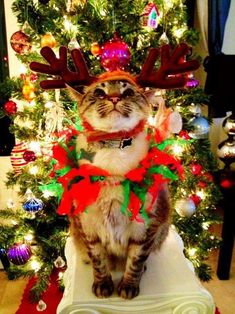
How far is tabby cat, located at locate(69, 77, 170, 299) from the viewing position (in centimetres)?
74

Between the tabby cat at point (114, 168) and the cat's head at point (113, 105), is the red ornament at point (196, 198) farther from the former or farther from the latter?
the cat's head at point (113, 105)

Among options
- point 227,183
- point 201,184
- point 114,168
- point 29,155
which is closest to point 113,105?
point 114,168

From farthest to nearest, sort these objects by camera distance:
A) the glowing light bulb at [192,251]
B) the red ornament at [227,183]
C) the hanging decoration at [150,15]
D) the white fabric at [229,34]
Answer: the white fabric at [229,34] < the red ornament at [227,183] < the glowing light bulb at [192,251] < the hanging decoration at [150,15]

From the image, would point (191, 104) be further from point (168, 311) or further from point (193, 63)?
point (168, 311)

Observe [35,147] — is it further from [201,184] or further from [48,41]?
[201,184]

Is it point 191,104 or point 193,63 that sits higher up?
point 193,63

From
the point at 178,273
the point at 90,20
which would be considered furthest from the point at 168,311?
the point at 90,20

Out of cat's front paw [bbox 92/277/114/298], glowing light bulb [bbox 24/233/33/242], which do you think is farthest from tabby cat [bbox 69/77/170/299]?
glowing light bulb [bbox 24/233/33/242]

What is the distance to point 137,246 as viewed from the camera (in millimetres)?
789

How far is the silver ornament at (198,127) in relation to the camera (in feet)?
4.25

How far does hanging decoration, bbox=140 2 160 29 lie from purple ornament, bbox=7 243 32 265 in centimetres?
94

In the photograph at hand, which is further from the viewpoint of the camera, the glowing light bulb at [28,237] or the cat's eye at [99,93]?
the glowing light bulb at [28,237]

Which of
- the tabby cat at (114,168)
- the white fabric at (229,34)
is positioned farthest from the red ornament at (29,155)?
the white fabric at (229,34)

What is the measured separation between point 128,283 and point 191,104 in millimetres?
760
